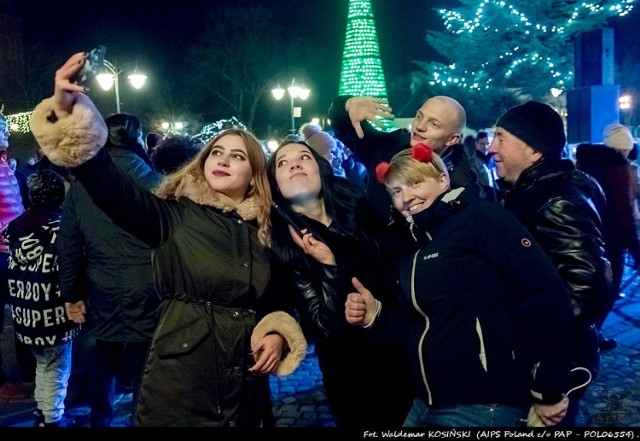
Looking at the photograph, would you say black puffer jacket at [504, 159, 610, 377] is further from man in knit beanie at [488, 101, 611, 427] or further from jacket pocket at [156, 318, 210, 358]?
jacket pocket at [156, 318, 210, 358]

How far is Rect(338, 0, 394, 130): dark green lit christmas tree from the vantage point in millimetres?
18984

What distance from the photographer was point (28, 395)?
17.3ft

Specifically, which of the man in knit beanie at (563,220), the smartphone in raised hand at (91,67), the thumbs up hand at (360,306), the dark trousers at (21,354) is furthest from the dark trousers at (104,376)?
the man in knit beanie at (563,220)

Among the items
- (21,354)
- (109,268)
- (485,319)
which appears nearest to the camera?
(485,319)

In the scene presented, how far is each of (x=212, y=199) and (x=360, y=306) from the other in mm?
871

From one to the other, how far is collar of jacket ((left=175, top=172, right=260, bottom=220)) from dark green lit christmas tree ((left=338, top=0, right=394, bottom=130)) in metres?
16.7

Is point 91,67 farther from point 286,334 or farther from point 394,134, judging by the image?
point 394,134

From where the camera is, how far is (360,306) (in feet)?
8.70

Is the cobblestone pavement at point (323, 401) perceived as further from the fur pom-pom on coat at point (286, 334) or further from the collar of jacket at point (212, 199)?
the collar of jacket at point (212, 199)

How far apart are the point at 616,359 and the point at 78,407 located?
5303 mm

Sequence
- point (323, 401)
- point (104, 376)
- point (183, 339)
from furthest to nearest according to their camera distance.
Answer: point (323, 401), point (104, 376), point (183, 339)

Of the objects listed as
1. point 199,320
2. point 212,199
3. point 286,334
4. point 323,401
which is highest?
point 212,199

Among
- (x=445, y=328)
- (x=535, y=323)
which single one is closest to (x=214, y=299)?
(x=445, y=328)

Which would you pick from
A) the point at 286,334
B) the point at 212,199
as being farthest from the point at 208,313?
the point at 212,199
